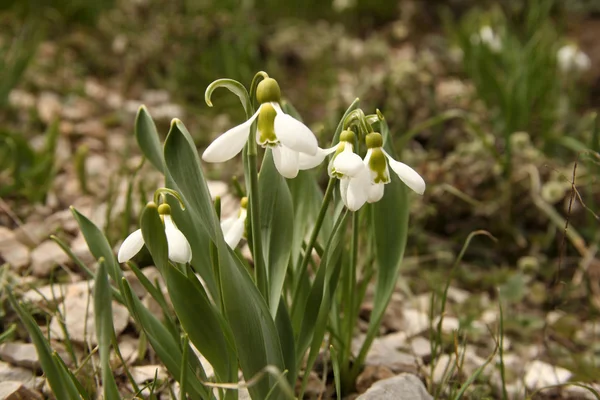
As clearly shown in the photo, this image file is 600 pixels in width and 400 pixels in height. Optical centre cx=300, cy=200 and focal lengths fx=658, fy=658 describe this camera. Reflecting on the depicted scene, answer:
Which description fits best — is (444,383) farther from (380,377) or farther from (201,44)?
(201,44)

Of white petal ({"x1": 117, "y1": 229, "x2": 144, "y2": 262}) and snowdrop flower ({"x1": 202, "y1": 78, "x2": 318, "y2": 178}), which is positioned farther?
white petal ({"x1": 117, "y1": 229, "x2": 144, "y2": 262})

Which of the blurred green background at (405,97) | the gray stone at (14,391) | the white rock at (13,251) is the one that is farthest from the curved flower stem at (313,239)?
the white rock at (13,251)

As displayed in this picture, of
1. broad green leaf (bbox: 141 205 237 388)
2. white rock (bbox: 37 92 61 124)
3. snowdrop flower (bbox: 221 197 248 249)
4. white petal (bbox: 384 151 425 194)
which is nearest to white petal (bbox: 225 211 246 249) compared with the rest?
snowdrop flower (bbox: 221 197 248 249)

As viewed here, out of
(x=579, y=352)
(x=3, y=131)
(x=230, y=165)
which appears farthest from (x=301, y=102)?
(x=579, y=352)

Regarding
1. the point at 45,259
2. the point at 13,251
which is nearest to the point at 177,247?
the point at 45,259

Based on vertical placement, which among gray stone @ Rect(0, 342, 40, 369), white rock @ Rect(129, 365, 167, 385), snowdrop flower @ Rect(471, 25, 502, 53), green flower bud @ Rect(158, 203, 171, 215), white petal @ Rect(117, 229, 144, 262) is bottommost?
white rock @ Rect(129, 365, 167, 385)

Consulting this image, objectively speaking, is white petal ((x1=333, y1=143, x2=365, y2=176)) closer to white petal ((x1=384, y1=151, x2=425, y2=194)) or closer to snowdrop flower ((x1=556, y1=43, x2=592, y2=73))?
white petal ((x1=384, y1=151, x2=425, y2=194))

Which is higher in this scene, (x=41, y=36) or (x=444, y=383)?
(x=41, y=36)
